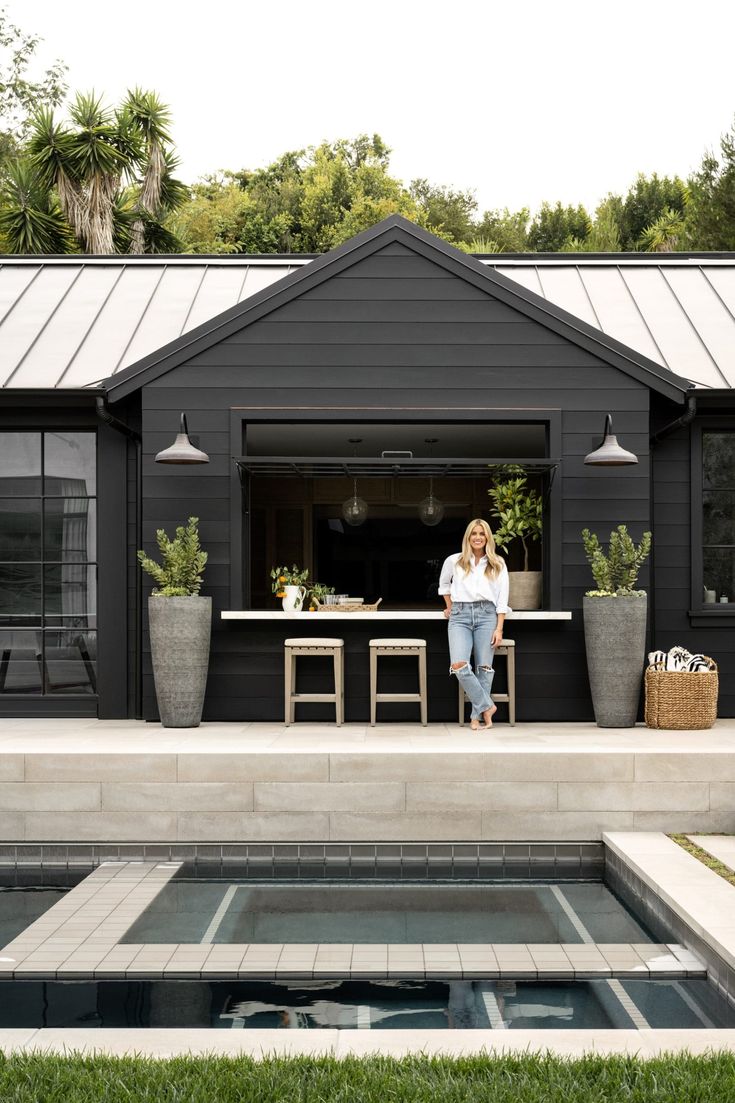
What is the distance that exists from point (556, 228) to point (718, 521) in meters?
23.6

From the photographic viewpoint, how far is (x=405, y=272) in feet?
26.6

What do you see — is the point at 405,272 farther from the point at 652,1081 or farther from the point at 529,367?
the point at 652,1081

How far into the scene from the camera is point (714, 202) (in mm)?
23969

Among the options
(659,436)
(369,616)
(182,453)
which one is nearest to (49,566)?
(182,453)

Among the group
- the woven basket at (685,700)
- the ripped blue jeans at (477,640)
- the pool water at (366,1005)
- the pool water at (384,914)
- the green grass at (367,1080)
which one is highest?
the ripped blue jeans at (477,640)

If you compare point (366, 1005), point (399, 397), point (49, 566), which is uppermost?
point (399, 397)

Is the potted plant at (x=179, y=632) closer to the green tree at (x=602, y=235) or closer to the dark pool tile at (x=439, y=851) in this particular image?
the dark pool tile at (x=439, y=851)

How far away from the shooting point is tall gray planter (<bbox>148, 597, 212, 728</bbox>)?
7504mm

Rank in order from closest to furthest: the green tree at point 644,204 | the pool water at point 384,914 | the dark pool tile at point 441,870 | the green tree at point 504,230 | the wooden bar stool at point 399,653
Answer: the pool water at point 384,914 → the dark pool tile at point 441,870 → the wooden bar stool at point 399,653 → the green tree at point 644,204 → the green tree at point 504,230

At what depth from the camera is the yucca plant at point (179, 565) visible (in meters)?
7.59

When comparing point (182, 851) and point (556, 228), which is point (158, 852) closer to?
point (182, 851)

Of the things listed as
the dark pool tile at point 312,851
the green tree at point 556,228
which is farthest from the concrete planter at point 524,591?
the green tree at point 556,228

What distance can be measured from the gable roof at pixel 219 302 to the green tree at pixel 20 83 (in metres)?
16.0

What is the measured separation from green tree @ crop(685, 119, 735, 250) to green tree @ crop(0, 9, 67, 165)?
48.9 ft
